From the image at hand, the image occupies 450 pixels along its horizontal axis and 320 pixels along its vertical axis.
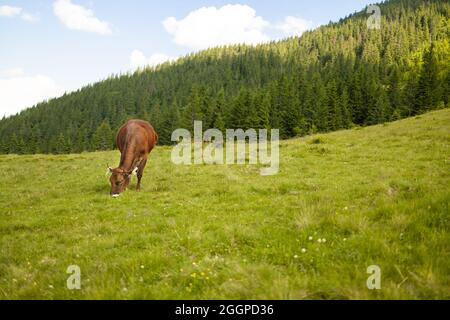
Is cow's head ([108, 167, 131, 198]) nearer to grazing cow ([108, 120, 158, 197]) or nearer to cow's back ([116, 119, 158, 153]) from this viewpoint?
grazing cow ([108, 120, 158, 197])

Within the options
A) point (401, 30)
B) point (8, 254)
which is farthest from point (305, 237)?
point (401, 30)

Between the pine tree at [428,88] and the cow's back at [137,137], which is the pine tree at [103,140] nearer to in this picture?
the pine tree at [428,88]

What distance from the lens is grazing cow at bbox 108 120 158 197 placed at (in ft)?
48.0

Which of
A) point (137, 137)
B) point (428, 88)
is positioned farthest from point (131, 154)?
point (428, 88)

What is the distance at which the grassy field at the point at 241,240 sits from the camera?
5.44 m

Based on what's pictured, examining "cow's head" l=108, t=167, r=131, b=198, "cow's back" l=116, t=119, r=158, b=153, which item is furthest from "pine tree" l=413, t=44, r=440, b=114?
"cow's head" l=108, t=167, r=131, b=198

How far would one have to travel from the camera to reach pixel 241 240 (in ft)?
25.4

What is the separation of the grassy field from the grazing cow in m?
0.66

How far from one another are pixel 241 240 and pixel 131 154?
936 cm

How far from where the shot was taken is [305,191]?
43.0 ft

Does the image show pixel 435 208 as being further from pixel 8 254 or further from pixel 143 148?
pixel 143 148

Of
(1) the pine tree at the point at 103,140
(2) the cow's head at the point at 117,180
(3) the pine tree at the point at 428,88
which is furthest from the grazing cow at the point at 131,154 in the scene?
(1) the pine tree at the point at 103,140

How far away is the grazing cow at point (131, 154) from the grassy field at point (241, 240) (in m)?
0.66
